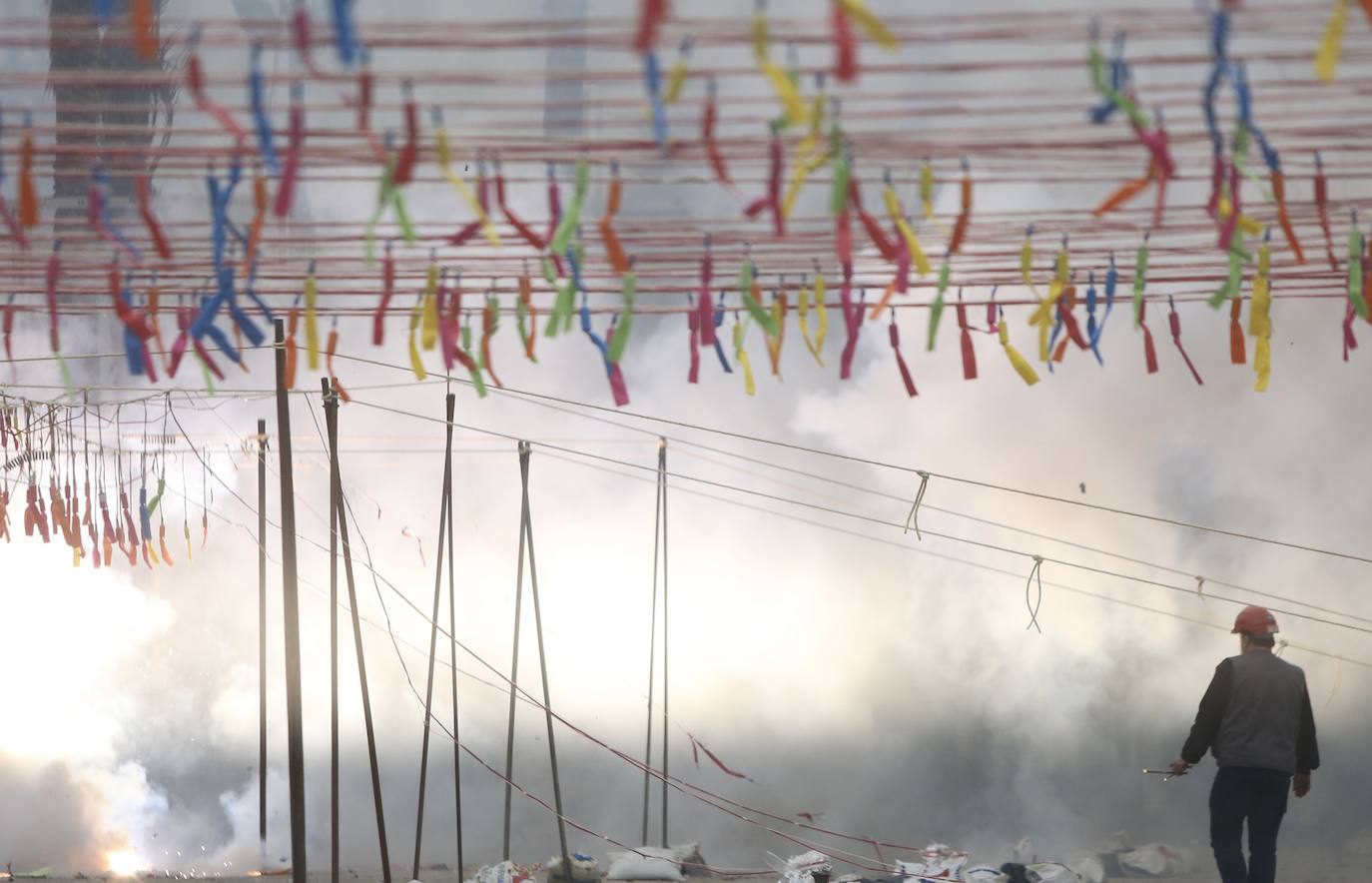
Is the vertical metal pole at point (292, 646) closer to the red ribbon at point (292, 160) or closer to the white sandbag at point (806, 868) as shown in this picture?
the red ribbon at point (292, 160)

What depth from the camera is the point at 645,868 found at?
1035 cm

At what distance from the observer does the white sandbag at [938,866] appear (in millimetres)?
8750

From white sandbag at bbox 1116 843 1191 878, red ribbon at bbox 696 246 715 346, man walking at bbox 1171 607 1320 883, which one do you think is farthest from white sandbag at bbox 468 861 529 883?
red ribbon at bbox 696 246 715 346

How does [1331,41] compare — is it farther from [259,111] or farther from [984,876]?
[984,876]

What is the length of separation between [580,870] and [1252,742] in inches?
199

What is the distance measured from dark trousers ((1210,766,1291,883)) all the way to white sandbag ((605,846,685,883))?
15.9ft

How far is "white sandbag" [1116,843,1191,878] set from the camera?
412 inches

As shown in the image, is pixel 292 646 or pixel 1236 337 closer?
pixel 1236 337

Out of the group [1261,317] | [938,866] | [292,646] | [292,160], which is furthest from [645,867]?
[292,160]

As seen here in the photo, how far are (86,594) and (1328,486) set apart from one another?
10.7m

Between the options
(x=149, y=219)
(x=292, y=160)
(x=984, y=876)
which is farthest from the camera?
(x=984, y=876)

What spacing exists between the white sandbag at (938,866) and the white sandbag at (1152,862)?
1528 mm

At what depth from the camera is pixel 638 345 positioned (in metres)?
12.8

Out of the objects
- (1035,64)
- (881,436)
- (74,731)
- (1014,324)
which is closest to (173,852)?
(74,731)
